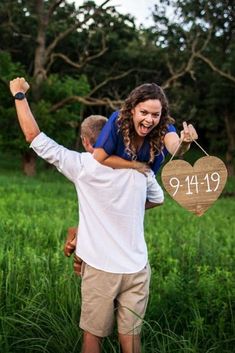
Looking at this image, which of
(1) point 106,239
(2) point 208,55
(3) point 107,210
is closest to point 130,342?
(1) point 106,239

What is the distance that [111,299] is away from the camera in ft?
9.70

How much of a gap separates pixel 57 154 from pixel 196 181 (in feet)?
2.09

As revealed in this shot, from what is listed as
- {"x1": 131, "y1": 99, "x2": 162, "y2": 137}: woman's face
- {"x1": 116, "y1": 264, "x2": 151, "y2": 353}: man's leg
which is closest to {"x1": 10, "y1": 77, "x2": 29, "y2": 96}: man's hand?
{"x1": 131, "y1": 99, "x2": 162, "y2": 137}: woman's face

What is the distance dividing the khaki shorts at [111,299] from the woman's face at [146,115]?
0.63m

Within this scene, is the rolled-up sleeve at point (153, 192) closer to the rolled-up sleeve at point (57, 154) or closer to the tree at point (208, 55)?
the rolled-up sleeve at point (57, 154)

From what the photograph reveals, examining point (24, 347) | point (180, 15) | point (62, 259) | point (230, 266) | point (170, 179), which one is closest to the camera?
point (170, 179)

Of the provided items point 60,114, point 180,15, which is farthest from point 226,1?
point 60,114

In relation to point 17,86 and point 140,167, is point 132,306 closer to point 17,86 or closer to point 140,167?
point 140,167

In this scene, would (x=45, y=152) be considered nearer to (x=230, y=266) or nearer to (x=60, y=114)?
(x=230, y=266)

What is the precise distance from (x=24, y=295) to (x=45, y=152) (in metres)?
1.49

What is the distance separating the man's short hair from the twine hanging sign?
0.46 metres

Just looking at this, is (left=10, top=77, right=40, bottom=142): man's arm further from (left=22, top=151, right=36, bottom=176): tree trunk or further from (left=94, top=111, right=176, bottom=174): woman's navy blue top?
(left=22, top=151, right=36, bottom=176): tree trunk

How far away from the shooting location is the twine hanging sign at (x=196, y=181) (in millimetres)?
2805

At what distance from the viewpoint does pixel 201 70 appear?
2814cm
